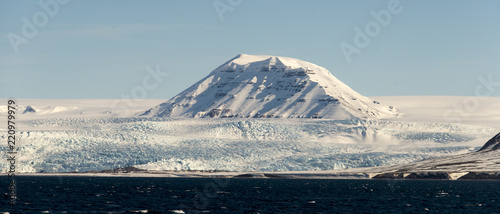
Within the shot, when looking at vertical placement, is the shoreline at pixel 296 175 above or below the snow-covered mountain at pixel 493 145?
below

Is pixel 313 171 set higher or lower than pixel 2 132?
lower

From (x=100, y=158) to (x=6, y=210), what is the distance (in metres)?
120

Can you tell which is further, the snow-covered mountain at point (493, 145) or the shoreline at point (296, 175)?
the snow-covered mountain at point (493, 145)

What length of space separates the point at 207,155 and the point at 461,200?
11102cm

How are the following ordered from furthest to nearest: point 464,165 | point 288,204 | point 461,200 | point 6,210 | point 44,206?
point 464,165 → point 461,200 → point 288,204 → point 44,206 → point 6,210

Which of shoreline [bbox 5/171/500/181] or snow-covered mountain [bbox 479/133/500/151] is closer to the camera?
shoreline [bbox 5/171/500/181]

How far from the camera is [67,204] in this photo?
72.5 meters

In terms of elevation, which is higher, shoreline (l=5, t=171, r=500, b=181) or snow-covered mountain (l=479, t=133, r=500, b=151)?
snow-covered mountain (l=479, t=133, r=500, b=151)

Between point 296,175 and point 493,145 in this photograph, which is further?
point 493,145

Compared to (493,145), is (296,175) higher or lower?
lower

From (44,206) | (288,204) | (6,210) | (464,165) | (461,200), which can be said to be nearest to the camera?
(6,210)

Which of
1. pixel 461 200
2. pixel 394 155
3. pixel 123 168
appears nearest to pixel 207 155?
pixel 123 168

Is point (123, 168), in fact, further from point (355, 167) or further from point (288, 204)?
point (288, 204)

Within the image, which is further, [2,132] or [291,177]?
[2,132]
